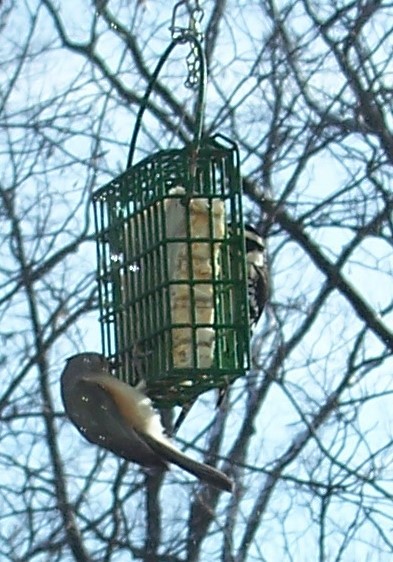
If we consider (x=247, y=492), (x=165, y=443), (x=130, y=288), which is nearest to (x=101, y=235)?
(x=130, y=288)

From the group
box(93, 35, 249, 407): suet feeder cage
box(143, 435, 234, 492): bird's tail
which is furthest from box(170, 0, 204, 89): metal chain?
box(143, 435, 234, 492): bird's tail

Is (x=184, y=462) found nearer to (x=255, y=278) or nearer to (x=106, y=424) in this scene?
(x=106, y=424)

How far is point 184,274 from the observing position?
5.02 m

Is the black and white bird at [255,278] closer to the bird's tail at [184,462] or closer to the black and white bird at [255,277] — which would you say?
the black and white bird at [255,277]

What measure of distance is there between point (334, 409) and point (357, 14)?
1831mm

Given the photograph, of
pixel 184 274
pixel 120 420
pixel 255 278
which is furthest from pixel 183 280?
pixel 255 278

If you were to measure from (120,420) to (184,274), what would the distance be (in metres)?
0.37

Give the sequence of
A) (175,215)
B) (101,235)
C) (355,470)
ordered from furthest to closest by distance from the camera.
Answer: (355,470), (101,235), (175,215)

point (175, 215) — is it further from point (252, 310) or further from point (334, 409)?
point (334, 409)

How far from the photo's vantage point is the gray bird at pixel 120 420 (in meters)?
4.98

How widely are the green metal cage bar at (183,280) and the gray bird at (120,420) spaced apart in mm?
52

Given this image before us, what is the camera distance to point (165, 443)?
5078 millimetres

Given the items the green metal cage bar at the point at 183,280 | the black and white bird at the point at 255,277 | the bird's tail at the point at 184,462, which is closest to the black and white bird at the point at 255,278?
the black and white bird at the point at 255,277

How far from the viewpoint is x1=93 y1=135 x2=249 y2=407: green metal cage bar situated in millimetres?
4953
